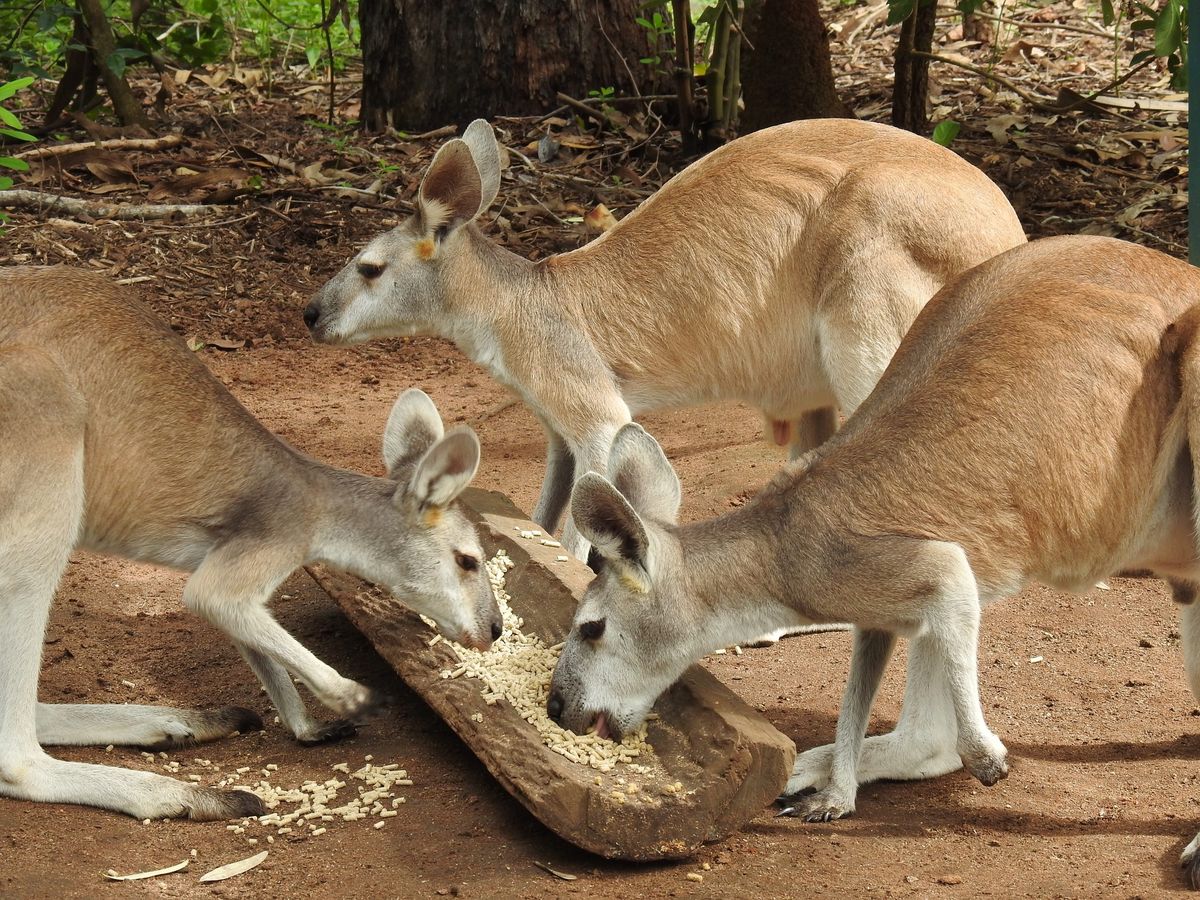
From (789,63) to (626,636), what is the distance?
6108mm

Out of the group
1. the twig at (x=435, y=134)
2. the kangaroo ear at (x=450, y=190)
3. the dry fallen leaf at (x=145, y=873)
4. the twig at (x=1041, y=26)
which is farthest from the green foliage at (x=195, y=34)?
the dry fallen leaf at (x=145, y=873)

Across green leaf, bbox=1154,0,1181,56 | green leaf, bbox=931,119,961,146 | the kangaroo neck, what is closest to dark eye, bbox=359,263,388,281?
the kangaroo neck

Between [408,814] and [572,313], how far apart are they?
2.51 m

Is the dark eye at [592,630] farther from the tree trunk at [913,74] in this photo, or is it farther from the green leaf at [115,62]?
the green leaf at [115,62]

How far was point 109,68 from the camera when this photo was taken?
A: 10047 millimetres

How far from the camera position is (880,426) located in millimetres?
4449

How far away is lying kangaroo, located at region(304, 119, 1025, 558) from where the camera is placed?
232 inches

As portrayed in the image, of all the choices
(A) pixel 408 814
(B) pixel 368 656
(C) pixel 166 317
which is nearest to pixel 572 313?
(B) pixel 368 656

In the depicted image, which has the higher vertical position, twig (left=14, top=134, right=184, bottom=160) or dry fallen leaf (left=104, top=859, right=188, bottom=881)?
twig (left=14, top=134, right=184, bottom=160)

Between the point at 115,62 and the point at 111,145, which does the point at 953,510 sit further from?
the point at 111,145

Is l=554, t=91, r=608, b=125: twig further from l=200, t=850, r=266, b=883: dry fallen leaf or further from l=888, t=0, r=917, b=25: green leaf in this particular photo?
l=200, t=850, r=266, b=883: dry fallen leaf

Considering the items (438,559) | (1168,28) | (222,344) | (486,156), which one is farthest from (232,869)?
(1168,28)

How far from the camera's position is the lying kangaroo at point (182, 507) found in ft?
14.8

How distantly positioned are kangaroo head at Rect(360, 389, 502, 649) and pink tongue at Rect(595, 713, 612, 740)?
25.7 inches
